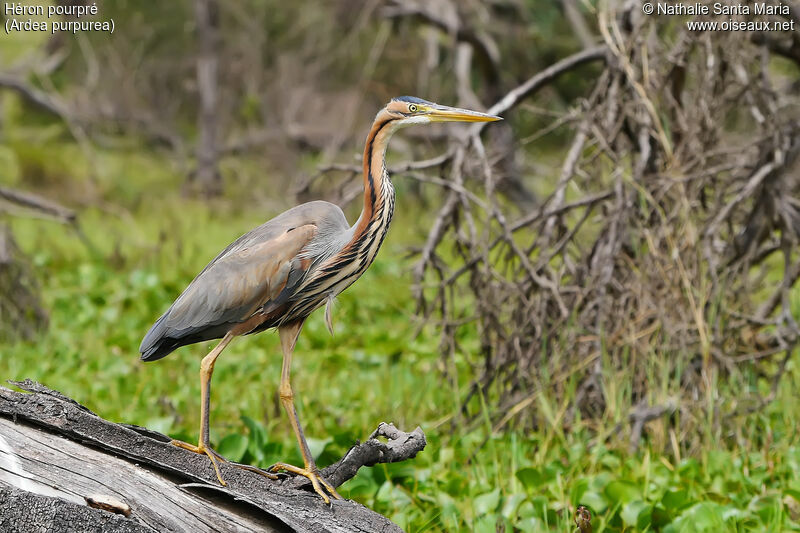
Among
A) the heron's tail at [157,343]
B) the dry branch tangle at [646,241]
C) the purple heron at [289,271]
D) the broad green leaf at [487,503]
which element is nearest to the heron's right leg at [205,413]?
the purple heron at [289,271]

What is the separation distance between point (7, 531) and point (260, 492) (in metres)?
0.70

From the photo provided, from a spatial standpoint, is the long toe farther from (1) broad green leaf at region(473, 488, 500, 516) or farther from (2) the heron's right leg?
(1) broad green leaf at region(473, 488, 500, 516)

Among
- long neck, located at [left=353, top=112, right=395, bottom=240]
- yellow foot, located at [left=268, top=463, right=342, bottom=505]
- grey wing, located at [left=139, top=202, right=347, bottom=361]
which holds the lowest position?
yellow foot, located at [left=268, top=463, right=342, bottom=505]

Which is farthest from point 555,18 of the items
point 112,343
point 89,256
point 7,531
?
point 7,531

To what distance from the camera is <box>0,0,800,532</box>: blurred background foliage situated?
393 cm

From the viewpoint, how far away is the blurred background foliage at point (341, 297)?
3.93 m

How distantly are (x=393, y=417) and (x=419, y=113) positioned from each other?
2.72m

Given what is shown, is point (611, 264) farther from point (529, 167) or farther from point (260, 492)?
point (529, 167)

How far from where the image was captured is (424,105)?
8.64 feet

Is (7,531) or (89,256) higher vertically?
(7,531)

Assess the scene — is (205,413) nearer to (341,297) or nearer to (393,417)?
(393,417)

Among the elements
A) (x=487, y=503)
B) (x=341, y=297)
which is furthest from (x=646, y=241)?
(x=341, y=297)

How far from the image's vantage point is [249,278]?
2723mm

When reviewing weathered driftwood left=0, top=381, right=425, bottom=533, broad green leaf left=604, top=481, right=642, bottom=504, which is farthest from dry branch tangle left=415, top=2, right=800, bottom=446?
weathered driftwood left=0, top=381, right=425, bottom=533
